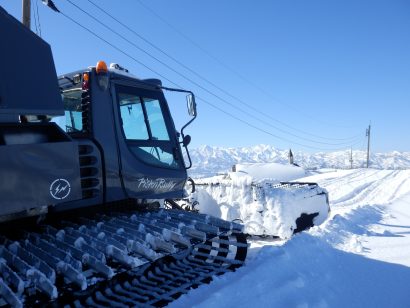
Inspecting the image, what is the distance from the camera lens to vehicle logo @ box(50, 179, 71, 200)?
9.77ft

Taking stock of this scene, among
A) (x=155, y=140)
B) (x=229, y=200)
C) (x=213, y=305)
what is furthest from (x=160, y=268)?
(x=229, y=200)

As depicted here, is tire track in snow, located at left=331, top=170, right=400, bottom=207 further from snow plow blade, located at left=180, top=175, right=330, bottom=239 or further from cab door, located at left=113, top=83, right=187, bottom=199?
cab door, located at left=113, top=83, right=187, bottom=199

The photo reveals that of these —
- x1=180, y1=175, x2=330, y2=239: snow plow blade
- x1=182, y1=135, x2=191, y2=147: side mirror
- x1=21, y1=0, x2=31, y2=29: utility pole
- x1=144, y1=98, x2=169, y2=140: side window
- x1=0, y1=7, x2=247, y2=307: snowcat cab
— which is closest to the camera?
x1=0, y1=7, x2=247, y2=307: snowcat cab

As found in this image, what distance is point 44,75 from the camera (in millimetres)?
3123

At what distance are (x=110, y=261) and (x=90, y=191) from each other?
900mm

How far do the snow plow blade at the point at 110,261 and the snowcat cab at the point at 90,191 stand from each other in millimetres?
12

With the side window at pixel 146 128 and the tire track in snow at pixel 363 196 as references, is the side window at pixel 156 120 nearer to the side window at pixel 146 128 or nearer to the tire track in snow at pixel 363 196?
the side window at pixel 146 128

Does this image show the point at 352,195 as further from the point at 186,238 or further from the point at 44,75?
the point at 44,75

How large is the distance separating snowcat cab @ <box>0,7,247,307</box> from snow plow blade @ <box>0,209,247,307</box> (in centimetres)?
1

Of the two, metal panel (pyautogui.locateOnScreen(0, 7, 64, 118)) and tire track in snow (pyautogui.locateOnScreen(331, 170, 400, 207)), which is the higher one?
metal panel (pyautogui.locateOnScreen(0, 7, 64, 118))

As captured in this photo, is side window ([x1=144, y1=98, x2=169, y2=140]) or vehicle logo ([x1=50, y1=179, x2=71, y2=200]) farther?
side window ([x1=144, y1=98, x2=169, y2=140])

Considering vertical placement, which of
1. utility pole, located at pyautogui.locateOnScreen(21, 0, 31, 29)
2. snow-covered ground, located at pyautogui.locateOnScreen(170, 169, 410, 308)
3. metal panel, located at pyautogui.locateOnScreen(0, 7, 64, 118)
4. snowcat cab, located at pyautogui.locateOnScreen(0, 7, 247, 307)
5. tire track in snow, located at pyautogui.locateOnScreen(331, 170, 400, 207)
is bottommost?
tire track in snow, located at pyautogui.locateOnScreen(331, 170, 400, 207)

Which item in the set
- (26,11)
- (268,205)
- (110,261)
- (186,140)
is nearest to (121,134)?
(186,140)

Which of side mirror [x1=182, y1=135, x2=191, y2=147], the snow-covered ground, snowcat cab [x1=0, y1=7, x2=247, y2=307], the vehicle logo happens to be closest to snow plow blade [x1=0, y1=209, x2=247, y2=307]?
snowcat cab [x1=0, y1=7, x2=247, y2=307]
